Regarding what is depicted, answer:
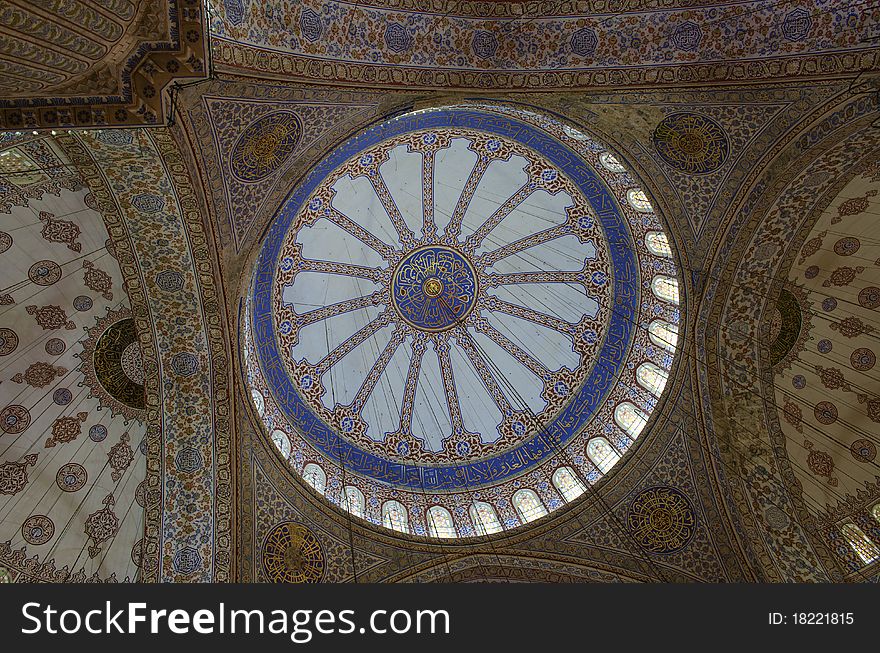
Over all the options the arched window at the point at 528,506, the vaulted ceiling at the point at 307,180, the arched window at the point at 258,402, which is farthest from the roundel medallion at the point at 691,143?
the arched window at the point at 258,402

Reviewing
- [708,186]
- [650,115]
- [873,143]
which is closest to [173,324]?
[650,115]

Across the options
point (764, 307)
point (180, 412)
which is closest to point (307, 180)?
point (180, 412)

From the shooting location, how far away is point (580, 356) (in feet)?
32.7

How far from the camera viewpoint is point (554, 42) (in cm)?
537

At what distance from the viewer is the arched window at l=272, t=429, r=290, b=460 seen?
859cm

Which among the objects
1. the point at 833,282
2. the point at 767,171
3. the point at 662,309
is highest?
the point at 662,309

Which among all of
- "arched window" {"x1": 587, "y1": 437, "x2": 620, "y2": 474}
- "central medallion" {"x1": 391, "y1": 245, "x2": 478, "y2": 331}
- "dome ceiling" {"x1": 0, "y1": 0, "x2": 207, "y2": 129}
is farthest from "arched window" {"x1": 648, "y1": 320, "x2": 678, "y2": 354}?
"dome ceiling" {"x1": 0, "y1": 0, "x2": 207, "y2": 129}

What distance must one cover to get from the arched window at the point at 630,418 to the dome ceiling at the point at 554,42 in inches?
190

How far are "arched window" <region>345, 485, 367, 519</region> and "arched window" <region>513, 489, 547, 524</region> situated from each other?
2173mm

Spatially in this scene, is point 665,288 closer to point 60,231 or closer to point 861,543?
point 861,543

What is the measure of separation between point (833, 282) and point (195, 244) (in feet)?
21.8

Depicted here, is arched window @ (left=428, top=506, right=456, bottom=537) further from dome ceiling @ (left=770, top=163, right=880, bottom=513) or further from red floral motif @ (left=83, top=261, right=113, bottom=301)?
red floral motif @ (left=83, top=261, right=113, bottom=301)

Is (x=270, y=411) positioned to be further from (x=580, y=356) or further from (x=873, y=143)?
(x=873, y=143)

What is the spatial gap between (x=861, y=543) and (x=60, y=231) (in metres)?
8.81
